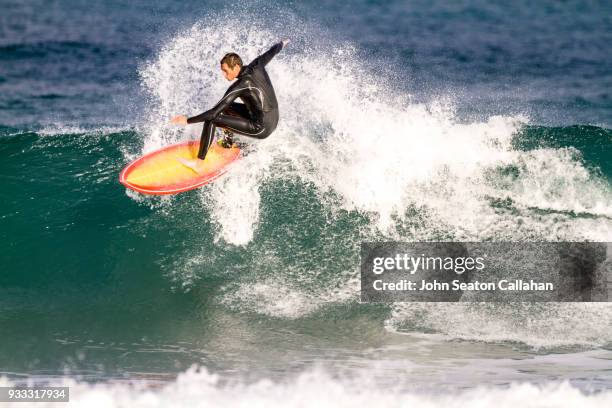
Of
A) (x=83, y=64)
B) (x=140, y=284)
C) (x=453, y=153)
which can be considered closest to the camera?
(x=140, y=284)

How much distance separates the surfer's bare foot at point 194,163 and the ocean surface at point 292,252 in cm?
29

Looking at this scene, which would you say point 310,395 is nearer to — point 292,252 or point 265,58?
point 292,252

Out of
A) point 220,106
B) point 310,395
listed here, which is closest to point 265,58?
point 220,106

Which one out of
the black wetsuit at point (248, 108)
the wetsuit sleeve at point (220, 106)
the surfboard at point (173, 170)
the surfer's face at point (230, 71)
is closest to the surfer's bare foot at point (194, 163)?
the surfboard at point (173, 170)

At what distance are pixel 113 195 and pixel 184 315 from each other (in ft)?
7.72

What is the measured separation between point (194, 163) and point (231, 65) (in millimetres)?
1611

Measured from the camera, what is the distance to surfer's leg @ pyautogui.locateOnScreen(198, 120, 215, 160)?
8070 millimetres

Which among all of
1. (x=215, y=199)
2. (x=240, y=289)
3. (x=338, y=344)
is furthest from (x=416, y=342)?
(x=215, y=199)

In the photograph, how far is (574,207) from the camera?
8.96m

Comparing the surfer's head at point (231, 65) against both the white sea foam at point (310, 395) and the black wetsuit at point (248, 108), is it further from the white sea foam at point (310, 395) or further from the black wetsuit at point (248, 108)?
the white sea foam at point (310, 395)

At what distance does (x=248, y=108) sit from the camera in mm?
7984

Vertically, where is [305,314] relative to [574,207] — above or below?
below

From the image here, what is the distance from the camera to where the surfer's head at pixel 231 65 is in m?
7.59

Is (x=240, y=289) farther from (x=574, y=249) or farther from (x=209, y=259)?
(x=574, y=249)
